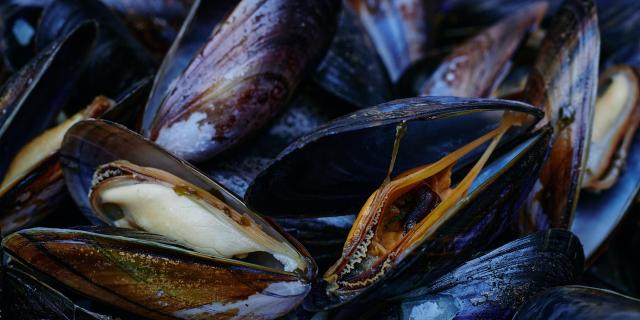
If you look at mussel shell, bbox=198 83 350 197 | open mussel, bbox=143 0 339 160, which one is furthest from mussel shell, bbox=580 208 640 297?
open mussel, bbox=143 0 339 160

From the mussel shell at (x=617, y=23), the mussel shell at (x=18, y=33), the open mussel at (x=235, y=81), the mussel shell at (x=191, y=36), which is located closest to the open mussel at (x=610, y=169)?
the mussel shell at (x=617, y=23)

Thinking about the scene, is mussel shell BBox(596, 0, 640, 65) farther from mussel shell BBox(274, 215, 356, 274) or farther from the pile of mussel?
mussel shell BBox(274, 215, 356, 274)

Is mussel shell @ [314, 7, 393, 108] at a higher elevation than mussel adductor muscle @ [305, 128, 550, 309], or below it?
higher

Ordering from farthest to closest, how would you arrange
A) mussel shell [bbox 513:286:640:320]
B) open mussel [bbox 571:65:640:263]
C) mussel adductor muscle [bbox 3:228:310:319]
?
open mussel [bbox 571:65:640:263] < mussel adductor muscle [bbox 3:228:310:319] < mussel shell [bbox 513:286:640:320]

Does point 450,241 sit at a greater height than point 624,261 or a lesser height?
greater

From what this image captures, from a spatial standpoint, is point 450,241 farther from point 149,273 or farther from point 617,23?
point 617,23

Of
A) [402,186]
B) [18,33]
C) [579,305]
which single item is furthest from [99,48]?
[579,305]

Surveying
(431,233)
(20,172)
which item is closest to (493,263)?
(431,233)
